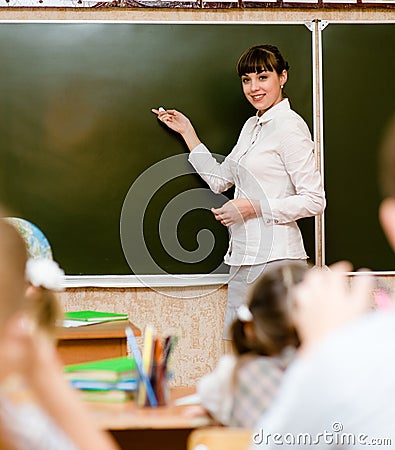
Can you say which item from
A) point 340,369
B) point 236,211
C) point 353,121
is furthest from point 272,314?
point 353,121

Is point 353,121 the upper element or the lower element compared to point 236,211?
upper

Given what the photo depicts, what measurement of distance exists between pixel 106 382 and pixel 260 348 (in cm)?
60

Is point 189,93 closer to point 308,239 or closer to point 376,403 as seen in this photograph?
point 308,239

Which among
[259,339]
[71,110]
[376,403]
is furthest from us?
[71,110]

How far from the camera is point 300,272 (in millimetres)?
1158

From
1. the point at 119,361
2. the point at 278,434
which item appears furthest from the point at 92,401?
the point at 278,434

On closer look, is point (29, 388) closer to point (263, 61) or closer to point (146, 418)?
point (146, 418)

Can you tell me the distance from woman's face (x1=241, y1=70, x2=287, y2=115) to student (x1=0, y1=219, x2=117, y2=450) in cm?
267

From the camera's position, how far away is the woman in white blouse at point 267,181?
3.29m

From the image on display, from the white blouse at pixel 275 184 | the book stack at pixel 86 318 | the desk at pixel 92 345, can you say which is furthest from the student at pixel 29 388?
the white blouse at pixel 275 184

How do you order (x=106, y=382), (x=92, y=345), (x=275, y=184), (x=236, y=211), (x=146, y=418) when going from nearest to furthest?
(x=146, y=418) < (x=106, y=382) < (x=92, y=345) < (x=275, y=184) < (x=236, y=211)

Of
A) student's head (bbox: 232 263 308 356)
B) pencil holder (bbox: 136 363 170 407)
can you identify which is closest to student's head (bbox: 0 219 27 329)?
student's head (bbox: 232 263 308 356)

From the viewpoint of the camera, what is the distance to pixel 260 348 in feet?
3.70

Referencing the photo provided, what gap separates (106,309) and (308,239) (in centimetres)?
102
